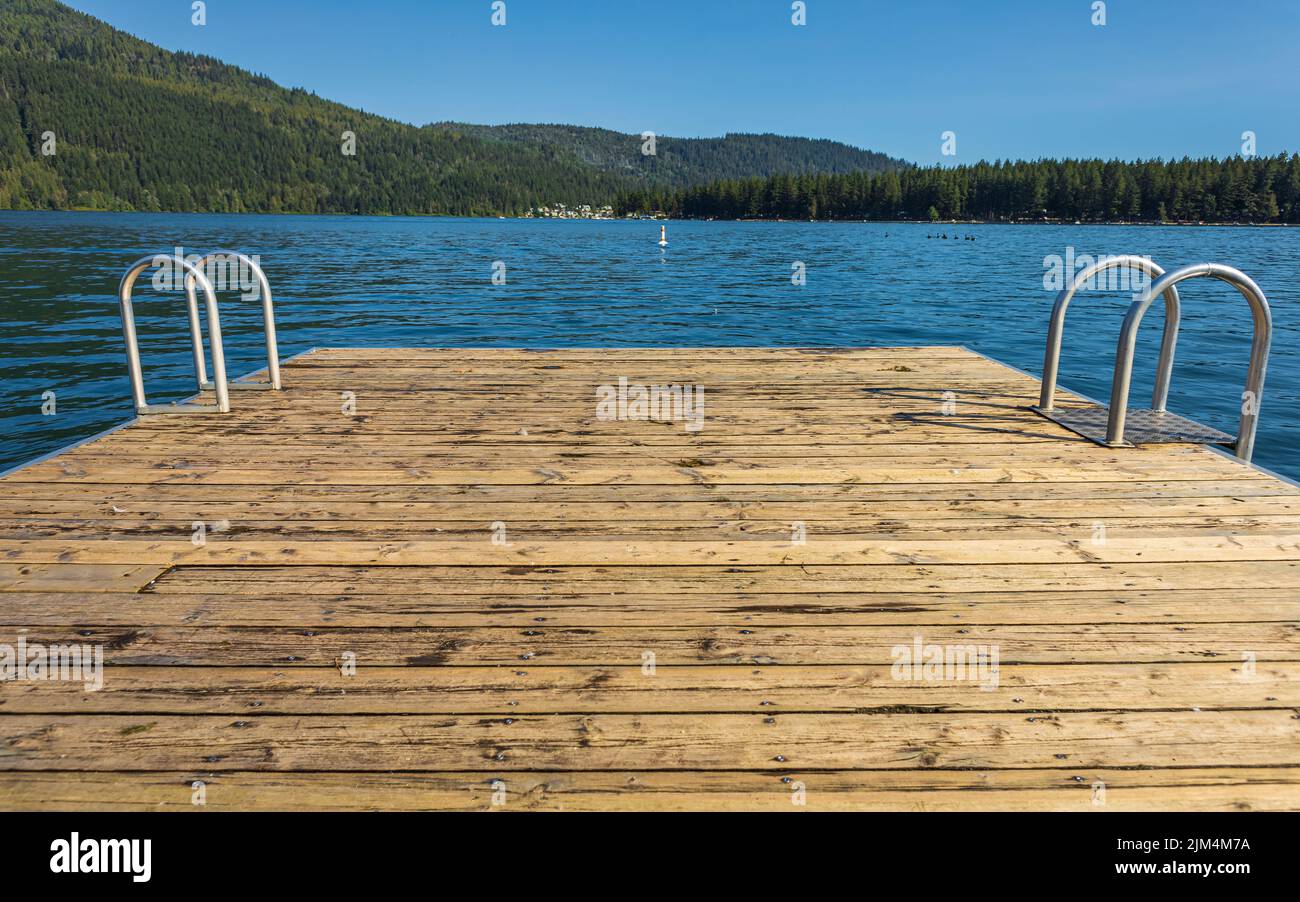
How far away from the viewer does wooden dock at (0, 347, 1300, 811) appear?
2369mm

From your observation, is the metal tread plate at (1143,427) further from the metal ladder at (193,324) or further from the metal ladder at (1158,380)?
the metal ladder at (193,324)

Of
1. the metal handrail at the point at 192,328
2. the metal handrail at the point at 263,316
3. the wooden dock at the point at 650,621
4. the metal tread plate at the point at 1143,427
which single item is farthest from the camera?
the metal handrail at the point at 263,316

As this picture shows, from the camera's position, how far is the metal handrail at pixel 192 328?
Answer: 6027mm

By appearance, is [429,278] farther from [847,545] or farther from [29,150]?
[29,150]

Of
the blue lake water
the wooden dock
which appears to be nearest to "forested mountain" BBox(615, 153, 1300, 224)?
the blue lake water

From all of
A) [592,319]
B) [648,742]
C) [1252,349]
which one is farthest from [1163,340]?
[592,319]

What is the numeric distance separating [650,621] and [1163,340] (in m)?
4.89

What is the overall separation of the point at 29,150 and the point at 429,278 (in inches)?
7409

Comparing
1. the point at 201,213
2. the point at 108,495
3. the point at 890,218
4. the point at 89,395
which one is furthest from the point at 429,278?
the point at 201,213

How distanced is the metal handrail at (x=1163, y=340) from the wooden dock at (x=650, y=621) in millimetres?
727

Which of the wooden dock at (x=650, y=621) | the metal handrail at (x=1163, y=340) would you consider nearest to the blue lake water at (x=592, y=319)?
the metal handrail at (x=1163, y=340)

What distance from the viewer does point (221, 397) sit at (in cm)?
663

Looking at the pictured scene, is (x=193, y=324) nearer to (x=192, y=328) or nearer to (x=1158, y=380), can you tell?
(x=192, y=328)

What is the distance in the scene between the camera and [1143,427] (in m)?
6.07
